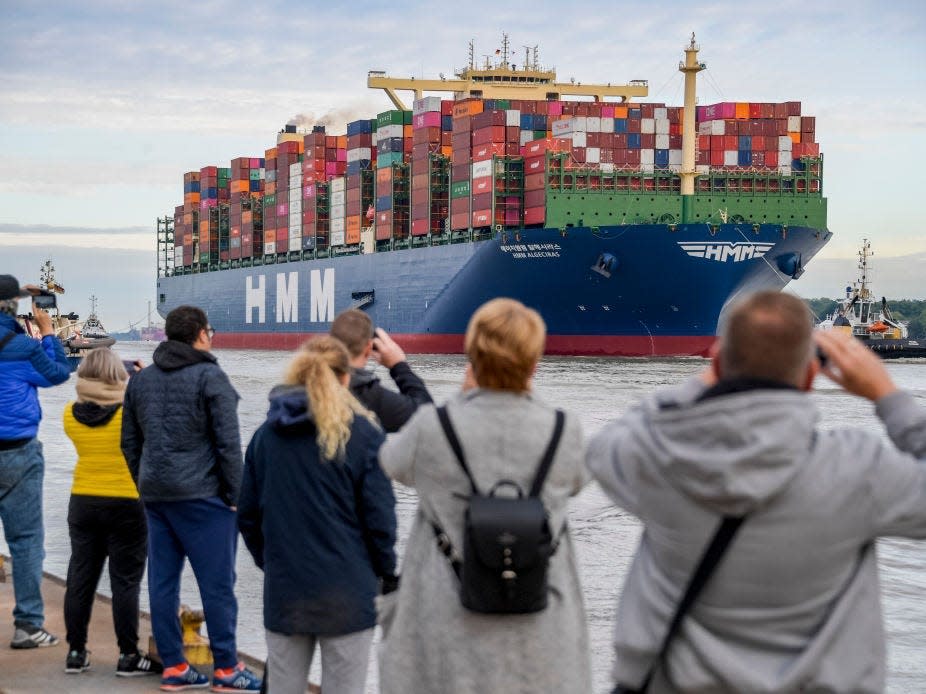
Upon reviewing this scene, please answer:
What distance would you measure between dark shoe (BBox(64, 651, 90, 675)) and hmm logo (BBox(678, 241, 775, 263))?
3629cm

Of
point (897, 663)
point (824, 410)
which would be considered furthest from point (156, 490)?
point (824, 410)

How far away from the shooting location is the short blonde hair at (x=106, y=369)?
5230mm

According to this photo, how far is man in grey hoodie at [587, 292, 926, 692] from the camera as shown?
2123 mm

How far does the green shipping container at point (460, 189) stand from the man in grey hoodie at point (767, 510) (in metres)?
43.7

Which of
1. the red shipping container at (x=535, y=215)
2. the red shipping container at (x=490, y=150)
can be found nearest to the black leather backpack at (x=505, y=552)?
the red shipping container at (x=535, y=215)

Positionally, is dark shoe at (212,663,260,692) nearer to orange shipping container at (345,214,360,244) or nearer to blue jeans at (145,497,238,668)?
blue jeans at (145,497,238,668)

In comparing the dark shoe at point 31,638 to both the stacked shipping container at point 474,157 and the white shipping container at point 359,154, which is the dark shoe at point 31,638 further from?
the white shipping container at point 359,154

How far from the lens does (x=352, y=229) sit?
54.4m

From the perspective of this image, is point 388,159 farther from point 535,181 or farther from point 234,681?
point 234,681

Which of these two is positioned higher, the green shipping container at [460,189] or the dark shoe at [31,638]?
the green shipping container at [460,189]

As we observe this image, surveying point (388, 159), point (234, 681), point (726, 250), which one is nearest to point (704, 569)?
point (234, 681)

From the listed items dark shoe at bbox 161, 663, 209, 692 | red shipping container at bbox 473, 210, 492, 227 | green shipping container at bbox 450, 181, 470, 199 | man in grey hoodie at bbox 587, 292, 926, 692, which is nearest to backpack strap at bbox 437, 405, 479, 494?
man in grey hoodie at bbox 587, 292, 926, 692

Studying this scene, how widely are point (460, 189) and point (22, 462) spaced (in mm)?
41373

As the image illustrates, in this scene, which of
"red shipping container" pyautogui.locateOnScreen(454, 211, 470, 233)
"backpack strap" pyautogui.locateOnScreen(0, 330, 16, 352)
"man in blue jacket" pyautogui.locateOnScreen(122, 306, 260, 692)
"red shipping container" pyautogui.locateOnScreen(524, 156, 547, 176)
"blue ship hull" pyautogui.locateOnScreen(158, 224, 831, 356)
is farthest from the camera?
"red shipping container" pyautogui.locateOnScreen(454, 211, 470, 233)
